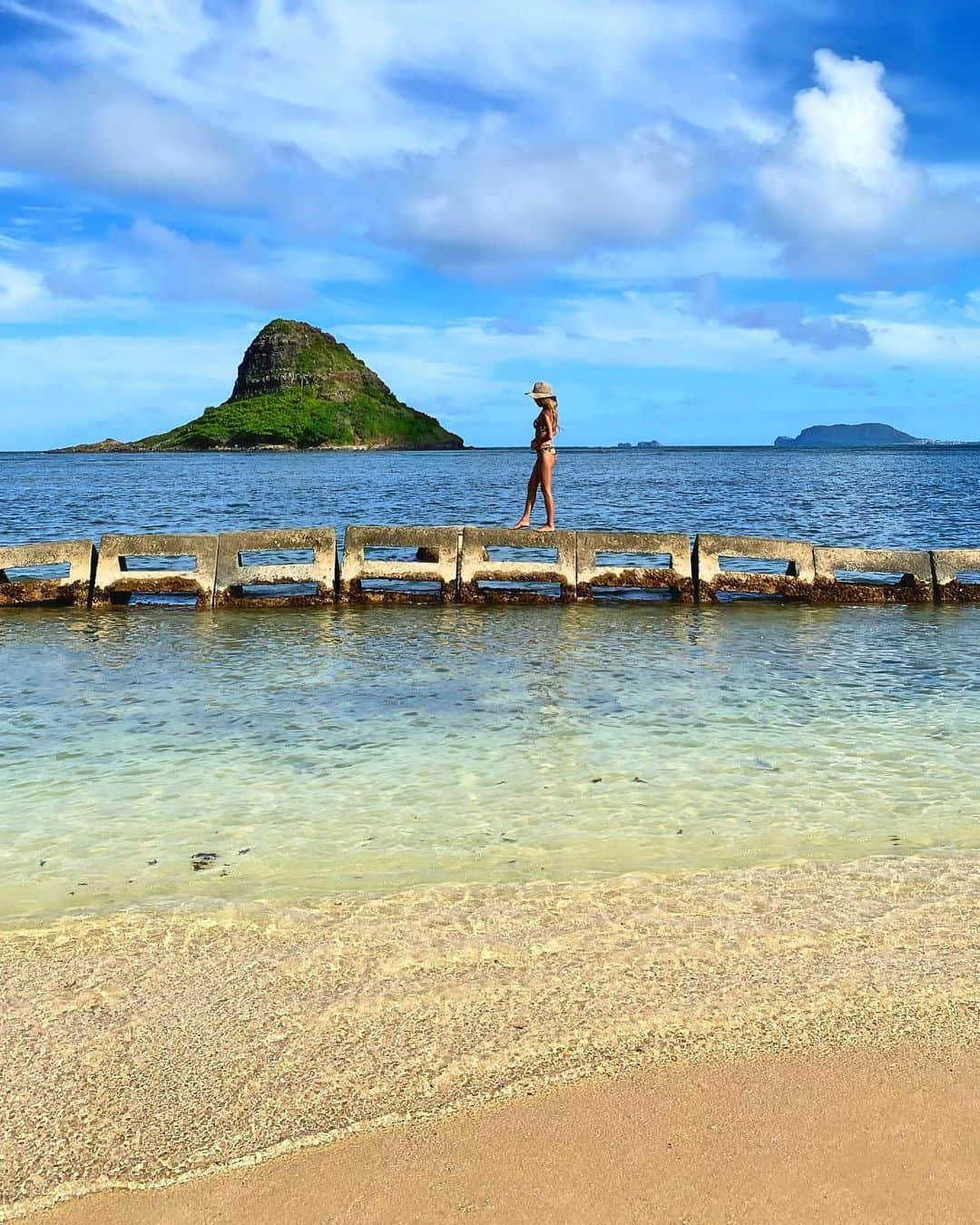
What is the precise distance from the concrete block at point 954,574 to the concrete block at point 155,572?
9874mm

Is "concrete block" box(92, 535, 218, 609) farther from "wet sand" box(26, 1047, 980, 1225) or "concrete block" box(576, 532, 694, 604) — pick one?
"wet sand" box(26, 1047, 980, 1225)

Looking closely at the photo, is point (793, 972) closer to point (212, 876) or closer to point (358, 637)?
point (212, 876)

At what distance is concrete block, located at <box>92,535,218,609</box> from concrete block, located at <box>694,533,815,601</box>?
6.65m

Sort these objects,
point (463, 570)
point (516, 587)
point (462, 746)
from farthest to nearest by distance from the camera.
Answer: point (516, 587) → point (463, 570) → point (462, 746)

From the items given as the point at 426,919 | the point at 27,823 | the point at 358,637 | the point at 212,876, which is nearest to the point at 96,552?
the point at 358,637

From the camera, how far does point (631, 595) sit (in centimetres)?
1503

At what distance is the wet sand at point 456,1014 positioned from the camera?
296 cm

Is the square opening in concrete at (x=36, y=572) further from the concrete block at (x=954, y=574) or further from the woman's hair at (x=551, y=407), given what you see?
the concrete block at (x=954, y=574)

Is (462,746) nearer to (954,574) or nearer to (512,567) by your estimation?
(512,567)

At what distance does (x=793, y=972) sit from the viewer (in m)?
3.89

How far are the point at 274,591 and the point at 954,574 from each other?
32.1 ft

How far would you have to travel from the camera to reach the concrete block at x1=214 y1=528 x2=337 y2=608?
14.1m

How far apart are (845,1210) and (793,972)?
1.30 metres

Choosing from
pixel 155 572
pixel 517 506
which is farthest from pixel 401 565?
pixel 517 506
